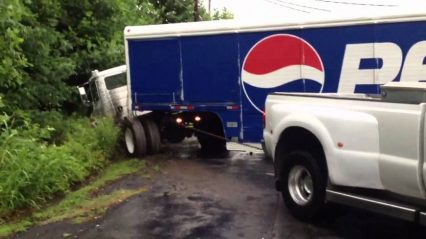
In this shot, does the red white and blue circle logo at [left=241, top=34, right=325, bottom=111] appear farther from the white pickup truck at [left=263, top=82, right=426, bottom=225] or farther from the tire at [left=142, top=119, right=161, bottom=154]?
the white pickup truck at [left=263, top=82, right=426, bottom=225]

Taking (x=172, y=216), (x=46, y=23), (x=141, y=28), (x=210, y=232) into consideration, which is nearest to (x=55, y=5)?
(x=46, y=23)

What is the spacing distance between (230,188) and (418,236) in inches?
143

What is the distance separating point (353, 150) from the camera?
5746 millimetres

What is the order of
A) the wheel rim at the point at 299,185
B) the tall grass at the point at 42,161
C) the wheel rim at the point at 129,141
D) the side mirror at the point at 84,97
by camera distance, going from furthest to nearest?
the side mirror at the point at 84,97
the wheel rim at the point at 129,141
the tall grass at the point at 42,161
the wheel rim at the point at 299,185

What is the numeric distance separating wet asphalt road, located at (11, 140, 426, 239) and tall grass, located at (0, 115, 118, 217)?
82 cm

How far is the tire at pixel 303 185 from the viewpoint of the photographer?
20.9 ft

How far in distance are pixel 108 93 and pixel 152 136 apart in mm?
2318

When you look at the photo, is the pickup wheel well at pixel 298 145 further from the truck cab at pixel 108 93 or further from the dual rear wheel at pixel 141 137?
the truck cab at pixel 108 93

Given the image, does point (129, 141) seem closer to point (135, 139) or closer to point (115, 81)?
point (135, 139)

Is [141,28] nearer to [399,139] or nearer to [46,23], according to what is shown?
[46,23]

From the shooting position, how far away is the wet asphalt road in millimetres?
6422

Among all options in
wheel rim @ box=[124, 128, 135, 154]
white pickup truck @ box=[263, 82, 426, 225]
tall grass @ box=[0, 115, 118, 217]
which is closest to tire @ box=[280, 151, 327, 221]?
white pickup truck @ box=[263, 82, 426, 225]

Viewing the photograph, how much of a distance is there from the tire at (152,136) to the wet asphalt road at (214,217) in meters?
2.82

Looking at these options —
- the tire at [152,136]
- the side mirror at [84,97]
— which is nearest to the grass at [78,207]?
the tire at [152,136]
